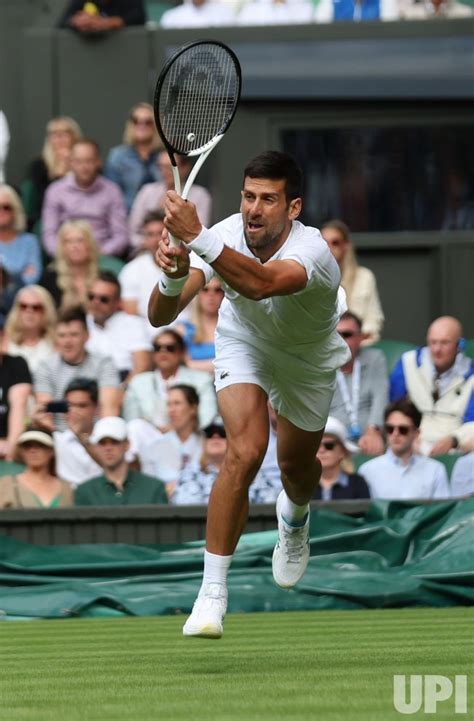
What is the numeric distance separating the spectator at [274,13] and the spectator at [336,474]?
5.06 meters

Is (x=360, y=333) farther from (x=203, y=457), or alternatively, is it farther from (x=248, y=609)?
(x=248, y=609)

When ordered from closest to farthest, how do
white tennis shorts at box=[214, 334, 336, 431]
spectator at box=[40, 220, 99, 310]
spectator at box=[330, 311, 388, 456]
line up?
white tennis shorts at box=[214, 334, 336, 431] → spectator at box=[330, 311, 388, 456] → spectator at box=[40, 220, 99, 310]

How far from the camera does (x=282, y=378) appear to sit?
7113mm

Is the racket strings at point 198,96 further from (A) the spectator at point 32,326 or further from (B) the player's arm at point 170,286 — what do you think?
(A) the spectator at point 32,326

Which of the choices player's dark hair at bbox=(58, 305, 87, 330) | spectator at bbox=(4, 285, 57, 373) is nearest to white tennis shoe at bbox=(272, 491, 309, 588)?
player's dark hair at bbox=(58, 305, 87, 330)

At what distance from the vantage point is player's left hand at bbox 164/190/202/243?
5797mm

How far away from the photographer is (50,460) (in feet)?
36.1

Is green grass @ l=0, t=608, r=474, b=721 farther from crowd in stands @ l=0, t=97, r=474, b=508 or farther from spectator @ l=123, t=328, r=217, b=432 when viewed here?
spectator @ l=123, t=328, r=217, b=432

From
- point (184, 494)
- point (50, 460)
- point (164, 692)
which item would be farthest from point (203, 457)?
point (164, 692)

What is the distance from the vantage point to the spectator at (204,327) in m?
12.4

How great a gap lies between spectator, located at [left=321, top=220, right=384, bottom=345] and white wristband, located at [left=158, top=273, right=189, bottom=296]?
20.8ft

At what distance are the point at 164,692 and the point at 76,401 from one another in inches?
257

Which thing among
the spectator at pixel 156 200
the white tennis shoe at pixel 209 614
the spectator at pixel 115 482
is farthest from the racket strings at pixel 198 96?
the spectator at pixel 156 200

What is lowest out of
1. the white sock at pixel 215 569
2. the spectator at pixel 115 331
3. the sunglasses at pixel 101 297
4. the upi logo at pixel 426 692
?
the spectator at pixel 115 331
